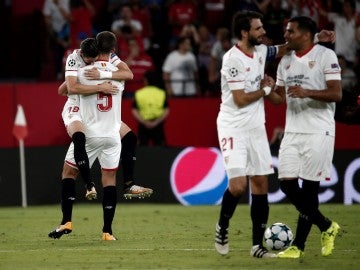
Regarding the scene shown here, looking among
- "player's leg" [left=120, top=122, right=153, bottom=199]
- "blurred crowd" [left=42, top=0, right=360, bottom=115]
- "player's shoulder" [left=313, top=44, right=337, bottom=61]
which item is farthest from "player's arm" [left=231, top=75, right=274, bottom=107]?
"blurred crowd" [left=42, top=0, right=360, bottom=115]

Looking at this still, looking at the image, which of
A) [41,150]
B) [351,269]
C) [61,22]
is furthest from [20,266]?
[61,22]

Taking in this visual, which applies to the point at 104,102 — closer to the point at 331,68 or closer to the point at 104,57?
the point at 104,57

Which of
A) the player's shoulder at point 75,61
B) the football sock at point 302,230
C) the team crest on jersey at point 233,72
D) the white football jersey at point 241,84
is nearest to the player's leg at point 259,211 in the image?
the football sock at point 302,230

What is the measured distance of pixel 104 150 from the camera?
43.4 ft

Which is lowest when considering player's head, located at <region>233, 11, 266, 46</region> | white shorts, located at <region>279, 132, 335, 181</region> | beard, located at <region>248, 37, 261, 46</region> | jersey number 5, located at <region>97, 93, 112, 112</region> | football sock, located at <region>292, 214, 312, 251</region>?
football sock, located at <region>292, 214, 312, 251</region>

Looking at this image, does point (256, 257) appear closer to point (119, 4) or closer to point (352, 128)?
point (352, 128)

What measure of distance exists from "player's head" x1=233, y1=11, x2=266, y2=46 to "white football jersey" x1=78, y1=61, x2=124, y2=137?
8.06 feet

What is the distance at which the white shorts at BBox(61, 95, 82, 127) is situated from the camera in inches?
518

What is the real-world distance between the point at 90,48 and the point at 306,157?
10.3 ft

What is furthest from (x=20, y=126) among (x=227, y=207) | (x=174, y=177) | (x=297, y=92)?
(x=297, y=92)

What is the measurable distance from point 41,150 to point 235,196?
347 inches

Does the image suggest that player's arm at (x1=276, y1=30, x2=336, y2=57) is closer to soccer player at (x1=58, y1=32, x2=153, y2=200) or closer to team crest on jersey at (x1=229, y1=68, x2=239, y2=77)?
team crest on jersey at (x1=229, y1=68, x2=239, y2=77)

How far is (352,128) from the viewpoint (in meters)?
20.3

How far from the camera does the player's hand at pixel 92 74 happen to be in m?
12.9
